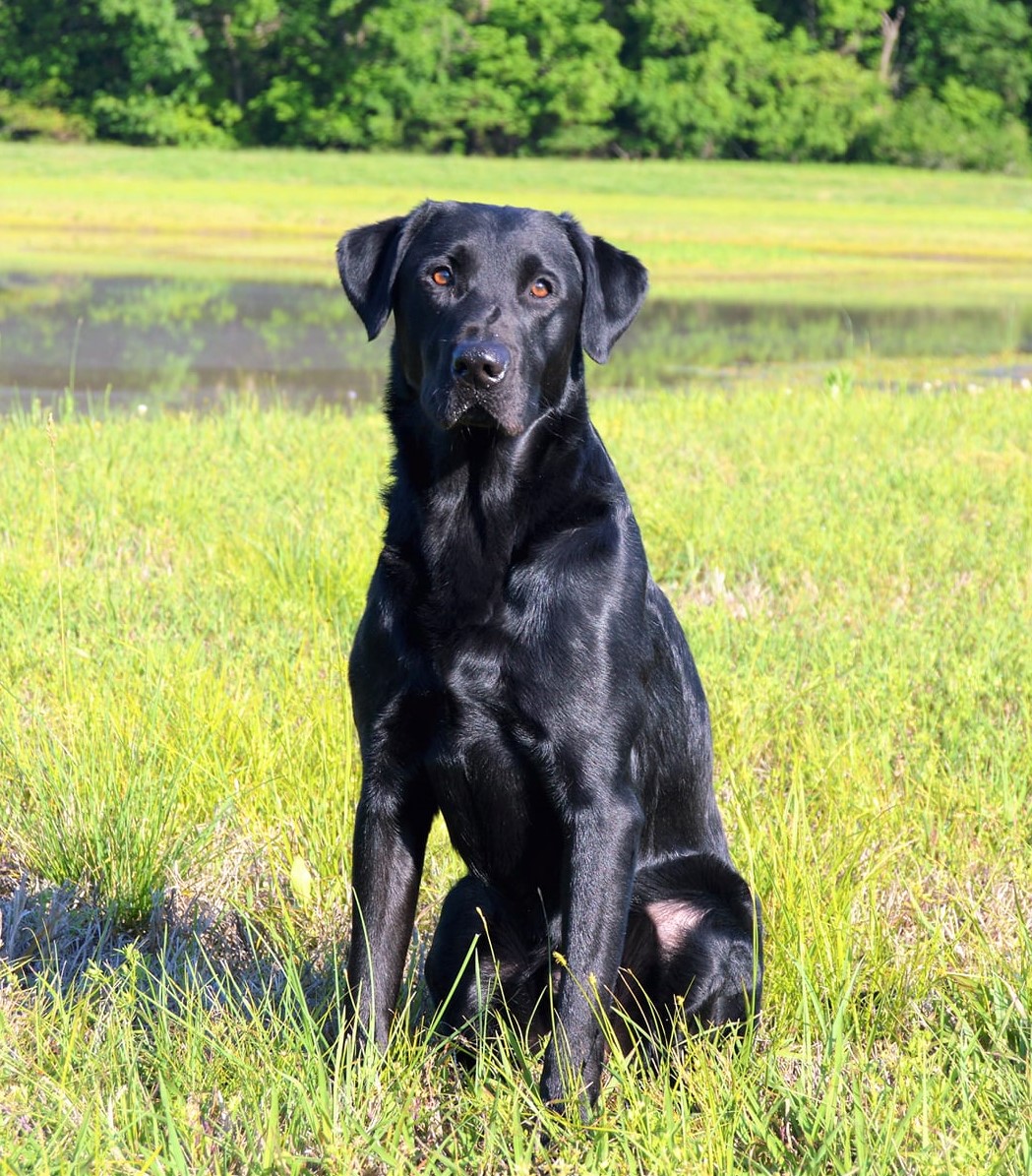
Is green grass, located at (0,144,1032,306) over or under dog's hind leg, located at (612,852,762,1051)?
under

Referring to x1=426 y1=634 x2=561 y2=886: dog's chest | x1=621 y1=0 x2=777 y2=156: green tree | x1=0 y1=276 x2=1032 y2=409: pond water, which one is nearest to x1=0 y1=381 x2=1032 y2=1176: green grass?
x1=426 y1=634 x2=561 y2=886: dog's chest

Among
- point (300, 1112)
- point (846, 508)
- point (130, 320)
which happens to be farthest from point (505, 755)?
point (130, 320)

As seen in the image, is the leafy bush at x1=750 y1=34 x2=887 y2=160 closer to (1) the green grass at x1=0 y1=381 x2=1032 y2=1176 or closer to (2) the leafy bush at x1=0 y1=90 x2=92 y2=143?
(2) the leafy bush at x1=0 y1=90 x2=92 y2=143

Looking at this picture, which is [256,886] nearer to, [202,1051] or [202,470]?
[202,1051]

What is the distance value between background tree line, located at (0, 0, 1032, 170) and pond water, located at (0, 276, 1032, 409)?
85.6ft

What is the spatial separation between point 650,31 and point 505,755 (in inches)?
1856

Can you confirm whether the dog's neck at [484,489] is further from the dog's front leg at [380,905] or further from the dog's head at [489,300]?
the dog's front leg at [380,905]

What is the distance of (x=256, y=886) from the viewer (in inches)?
128

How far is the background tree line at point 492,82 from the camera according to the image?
1656 inches

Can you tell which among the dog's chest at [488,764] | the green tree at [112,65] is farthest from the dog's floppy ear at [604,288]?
the green tree at [112,65]

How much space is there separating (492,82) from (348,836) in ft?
143

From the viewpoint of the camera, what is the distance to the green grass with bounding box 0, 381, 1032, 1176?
2234 millimetres

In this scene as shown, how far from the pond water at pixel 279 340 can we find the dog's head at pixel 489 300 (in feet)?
22.7

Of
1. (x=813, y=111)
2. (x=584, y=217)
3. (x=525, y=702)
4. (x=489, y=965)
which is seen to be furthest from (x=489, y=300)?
(x=813, y=111)
